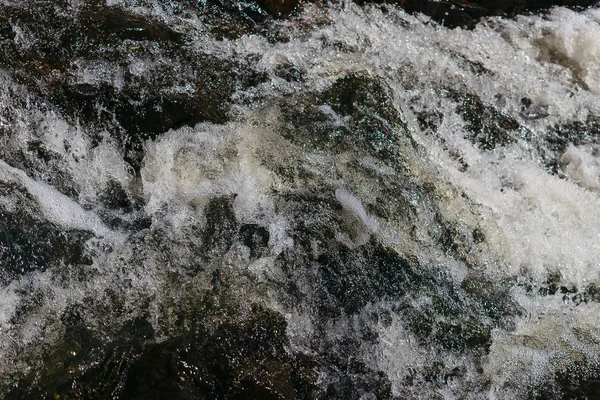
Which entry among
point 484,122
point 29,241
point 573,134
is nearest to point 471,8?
point 484,122

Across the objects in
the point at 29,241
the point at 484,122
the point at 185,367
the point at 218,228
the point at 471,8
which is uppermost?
the point at 471,8

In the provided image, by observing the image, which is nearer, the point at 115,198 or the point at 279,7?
the point at 115,198

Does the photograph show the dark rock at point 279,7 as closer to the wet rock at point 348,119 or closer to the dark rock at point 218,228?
the wet rock at point 348,119

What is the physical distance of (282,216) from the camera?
3344mm

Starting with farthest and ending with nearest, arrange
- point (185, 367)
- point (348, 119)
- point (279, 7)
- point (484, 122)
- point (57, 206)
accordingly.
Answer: point (279, 7) < point (484, 122) < point (348, 119) < point (57, 206) < point (185, 367)

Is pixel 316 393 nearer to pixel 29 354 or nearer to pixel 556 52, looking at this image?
pixel 29 354

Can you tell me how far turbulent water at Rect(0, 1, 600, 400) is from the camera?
119 inches

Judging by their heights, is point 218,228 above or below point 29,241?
above

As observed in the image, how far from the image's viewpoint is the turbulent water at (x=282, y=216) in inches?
119

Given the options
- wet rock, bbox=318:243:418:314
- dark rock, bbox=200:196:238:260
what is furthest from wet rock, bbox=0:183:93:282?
wet rock, bbox=318:243:418:314

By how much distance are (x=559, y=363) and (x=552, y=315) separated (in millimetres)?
289

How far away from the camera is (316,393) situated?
9.82 feet

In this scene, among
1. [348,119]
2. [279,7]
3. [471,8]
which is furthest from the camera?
[471,8]

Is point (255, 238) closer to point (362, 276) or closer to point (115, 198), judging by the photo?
point (362, 276)
